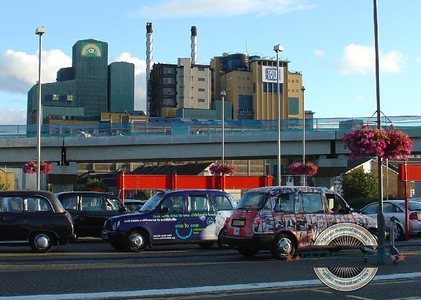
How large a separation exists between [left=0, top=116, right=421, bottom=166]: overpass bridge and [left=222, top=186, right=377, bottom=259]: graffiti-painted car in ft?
102

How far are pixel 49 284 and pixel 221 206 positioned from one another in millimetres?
8228

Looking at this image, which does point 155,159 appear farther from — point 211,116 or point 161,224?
point 211,116

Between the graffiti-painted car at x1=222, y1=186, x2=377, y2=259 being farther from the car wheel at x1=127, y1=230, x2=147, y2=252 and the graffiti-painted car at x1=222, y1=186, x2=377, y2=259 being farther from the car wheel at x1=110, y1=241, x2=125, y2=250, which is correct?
the car wheel at x1=110, y1=241, x2=125, y2=250

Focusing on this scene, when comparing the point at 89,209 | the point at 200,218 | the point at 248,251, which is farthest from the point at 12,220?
Answer: the point at 248,251

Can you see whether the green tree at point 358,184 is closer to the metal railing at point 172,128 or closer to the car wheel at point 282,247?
the metal railing at point 172,128

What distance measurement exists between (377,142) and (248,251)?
14.4 feet

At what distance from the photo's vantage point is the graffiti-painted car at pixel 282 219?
52.3 feet

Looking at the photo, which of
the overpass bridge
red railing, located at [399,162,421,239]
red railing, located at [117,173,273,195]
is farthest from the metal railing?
red railing, located at [399,162,421,239]

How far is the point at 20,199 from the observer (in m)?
17.5

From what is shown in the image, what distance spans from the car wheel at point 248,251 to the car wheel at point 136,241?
3017 mm

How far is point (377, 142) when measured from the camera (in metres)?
15.7

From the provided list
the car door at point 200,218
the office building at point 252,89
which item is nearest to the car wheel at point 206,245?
the car door at point 200,218

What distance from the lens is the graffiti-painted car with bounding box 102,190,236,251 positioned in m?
18.2

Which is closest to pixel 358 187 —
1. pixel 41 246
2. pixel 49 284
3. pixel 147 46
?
pixel 41 246
